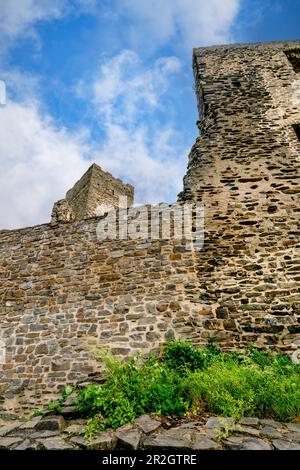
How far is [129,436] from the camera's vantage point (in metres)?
2.98

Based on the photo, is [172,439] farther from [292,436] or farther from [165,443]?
[292,436]

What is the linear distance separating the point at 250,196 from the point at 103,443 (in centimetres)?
605

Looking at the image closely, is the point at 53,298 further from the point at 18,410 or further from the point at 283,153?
the point at 283,153

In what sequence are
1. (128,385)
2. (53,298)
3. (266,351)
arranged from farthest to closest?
(53,298)
(266,351)
(128,385)

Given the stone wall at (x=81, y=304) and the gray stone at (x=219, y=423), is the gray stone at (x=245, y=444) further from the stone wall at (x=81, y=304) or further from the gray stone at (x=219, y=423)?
the stone wall at (x=81, y=304)

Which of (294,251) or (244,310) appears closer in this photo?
(244,310)

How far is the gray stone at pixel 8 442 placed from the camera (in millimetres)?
3084

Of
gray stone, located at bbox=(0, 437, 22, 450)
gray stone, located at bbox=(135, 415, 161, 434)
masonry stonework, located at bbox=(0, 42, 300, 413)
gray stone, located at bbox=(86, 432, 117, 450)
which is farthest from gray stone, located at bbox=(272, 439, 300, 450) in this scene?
masonry stonework, located at bbox=(0, 42, 300, 413)

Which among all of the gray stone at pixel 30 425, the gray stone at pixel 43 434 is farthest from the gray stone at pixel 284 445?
the gray stone at pixel 30 425

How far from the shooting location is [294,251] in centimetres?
669

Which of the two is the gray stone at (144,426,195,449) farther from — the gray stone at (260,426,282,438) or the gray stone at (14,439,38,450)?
the gray stone at (14,439,38,450)
